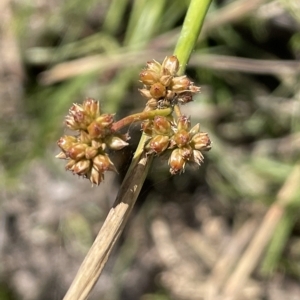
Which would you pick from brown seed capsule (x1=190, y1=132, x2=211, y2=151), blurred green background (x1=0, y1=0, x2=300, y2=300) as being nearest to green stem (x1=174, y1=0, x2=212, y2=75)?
brown seed capsule (x1=190, y1=132, x2=211, y2=151)

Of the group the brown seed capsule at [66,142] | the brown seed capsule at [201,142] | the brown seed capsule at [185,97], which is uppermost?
the brown seed capsule at [185,97]

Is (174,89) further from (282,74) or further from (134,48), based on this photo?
(282,74)

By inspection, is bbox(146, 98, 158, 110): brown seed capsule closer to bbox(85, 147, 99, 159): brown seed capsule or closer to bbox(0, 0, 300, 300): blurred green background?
bbox(85, 147, 99, 159): brown seed capsule

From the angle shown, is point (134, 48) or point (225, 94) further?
point (225, 94)

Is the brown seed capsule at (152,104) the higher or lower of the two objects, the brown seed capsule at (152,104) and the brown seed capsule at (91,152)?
the higher

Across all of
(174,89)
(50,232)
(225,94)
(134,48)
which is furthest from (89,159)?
(50,232)

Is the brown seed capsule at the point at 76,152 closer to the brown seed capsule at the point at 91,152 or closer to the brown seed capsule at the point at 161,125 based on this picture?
the brown seed capsule at the point at 91,152

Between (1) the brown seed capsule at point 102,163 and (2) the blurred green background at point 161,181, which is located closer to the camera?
(1) the brown seed capsule at point 102,163

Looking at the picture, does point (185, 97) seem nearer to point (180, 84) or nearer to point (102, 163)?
point (180, 84)

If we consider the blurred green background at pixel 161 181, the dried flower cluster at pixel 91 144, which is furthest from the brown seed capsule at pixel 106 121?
the blurred green background at pixel 161 181
